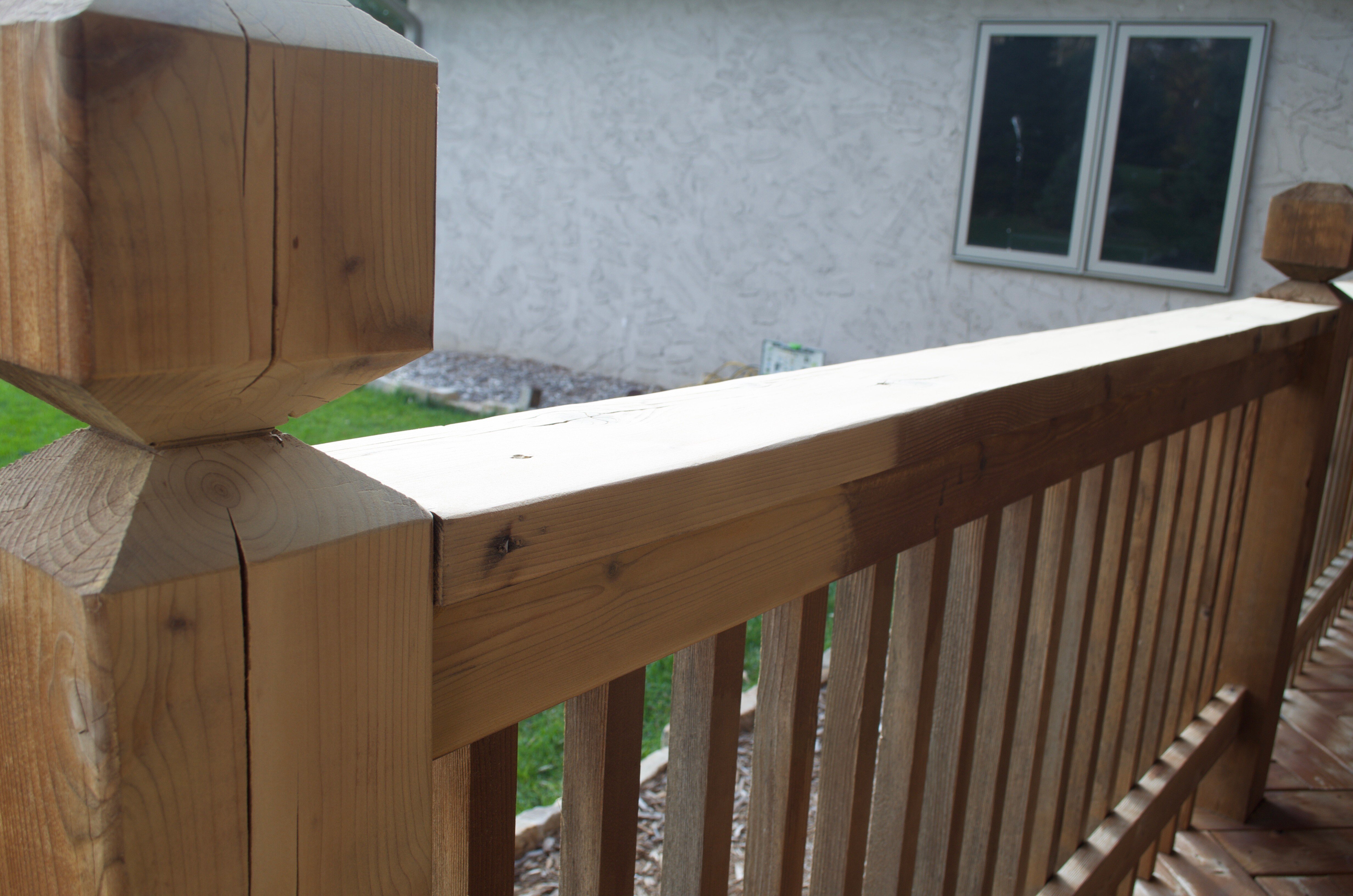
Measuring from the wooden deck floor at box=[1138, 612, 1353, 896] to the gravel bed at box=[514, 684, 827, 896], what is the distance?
0.88 m

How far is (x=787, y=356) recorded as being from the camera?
24.7 ft

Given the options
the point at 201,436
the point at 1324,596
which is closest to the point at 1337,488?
the point at 1324,596

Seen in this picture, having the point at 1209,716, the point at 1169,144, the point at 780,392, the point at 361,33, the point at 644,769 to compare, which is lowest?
the point at 644,769

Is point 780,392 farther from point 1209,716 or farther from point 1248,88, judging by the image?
point 1248,88

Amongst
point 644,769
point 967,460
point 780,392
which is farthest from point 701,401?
point 644,769

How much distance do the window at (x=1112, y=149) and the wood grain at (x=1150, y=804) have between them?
447 centimetres

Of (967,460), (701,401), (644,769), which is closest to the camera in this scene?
(701,401)

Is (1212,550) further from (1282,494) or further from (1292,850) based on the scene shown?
(1292,850)

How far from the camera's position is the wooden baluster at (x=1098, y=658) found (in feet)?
5.48

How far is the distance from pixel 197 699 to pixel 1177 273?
22.0ft

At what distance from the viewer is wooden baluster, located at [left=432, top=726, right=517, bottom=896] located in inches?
26.3

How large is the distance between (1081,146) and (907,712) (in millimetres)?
6128

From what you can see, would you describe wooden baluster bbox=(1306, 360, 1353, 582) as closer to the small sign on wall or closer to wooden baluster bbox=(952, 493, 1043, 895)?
wooden baluster bbox=(952, 493, 1043, 895)

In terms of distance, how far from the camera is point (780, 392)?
98cm
